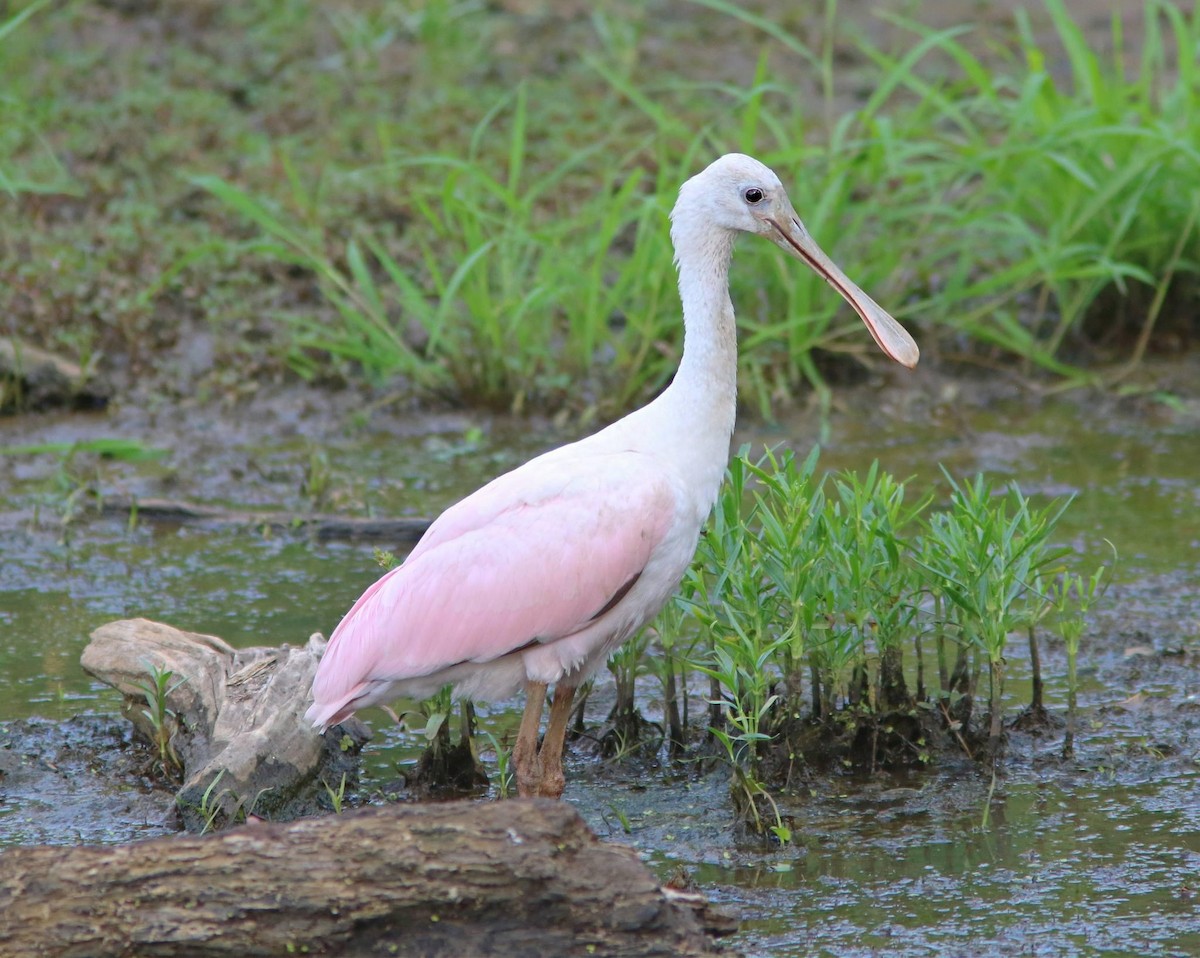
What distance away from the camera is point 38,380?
8039 mm

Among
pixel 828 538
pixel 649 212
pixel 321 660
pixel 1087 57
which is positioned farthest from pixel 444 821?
pixel 1087 57

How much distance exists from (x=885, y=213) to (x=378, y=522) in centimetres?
293

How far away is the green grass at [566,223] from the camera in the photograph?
7887 mm

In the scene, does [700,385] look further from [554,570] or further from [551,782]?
[551,782]

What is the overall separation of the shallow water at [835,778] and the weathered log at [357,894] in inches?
20.5

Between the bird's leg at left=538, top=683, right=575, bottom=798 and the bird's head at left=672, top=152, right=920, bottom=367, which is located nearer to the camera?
the bird's leg at left=538, top=683, right=575, bottom=798

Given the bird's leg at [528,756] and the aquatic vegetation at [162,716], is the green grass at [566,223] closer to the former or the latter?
the aquatic vegetation at [162,716]

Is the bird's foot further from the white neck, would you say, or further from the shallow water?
the white neck

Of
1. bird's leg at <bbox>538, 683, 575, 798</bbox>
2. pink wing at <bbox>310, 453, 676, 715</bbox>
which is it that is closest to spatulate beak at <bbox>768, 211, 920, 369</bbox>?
pink wing at <bbox>310, 453, 676, 715</bbox>

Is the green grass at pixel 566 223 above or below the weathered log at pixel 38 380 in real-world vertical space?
above

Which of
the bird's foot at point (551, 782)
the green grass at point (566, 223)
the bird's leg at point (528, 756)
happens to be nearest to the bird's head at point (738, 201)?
the bird's leg at point (528, 756)

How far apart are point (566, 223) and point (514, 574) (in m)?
3.87

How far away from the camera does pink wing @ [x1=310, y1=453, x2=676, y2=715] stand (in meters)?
4.34

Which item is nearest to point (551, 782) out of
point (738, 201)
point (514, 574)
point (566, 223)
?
point (514, 574)
